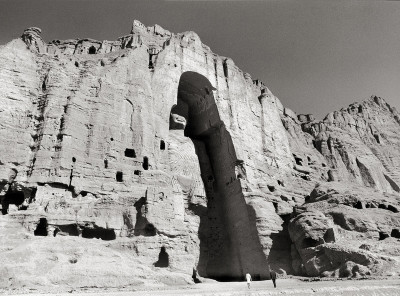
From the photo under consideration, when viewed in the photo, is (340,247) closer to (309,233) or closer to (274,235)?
(309,233)

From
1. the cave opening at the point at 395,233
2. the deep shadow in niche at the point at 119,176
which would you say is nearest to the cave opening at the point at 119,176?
the deep shadow in niche at the point at 119,176

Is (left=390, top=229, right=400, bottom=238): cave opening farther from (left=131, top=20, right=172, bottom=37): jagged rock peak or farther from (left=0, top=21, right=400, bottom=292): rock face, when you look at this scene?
(left=131, top=20, right=172, bottom=37): jagged rock peak

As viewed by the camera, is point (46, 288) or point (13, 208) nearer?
point (46, 288)

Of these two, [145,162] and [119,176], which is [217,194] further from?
[119,176]

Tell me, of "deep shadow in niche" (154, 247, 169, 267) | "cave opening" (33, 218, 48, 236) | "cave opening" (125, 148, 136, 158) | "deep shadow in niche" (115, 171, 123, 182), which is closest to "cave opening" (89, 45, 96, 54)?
"cave opening" (125, 148, 136, 158)

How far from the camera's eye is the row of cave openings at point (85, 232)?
17375 millimetres

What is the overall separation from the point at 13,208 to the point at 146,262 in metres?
7.31

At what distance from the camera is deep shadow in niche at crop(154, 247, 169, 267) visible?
1825cm

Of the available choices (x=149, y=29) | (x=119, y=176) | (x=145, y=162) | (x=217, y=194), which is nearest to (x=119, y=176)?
(x=119, y=176)

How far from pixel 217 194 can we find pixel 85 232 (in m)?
12.8

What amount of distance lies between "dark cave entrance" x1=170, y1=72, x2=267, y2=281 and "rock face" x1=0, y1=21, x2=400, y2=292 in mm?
109

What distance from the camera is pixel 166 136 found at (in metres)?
25.4

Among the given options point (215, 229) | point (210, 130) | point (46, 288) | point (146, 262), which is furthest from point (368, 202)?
point (46, 288)

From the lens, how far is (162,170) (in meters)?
23.3
